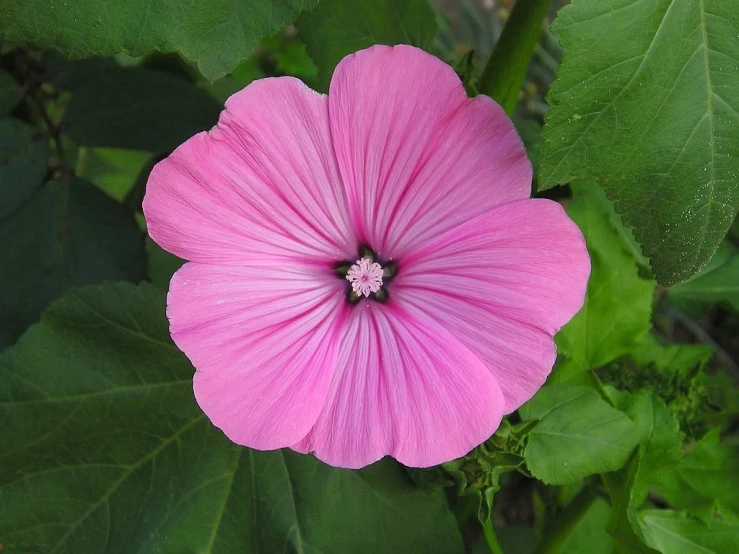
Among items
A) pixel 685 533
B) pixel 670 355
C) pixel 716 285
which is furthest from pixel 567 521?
pixel 716 285

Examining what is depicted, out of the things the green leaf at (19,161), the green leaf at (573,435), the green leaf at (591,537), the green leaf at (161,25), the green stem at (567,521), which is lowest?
the green leaf at (591,537)

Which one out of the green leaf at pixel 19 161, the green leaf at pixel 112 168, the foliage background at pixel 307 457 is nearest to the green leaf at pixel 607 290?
the foliage background at pixel 307 457

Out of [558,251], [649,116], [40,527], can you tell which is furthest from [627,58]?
[40,527]

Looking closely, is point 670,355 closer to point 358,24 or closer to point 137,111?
point 358,24

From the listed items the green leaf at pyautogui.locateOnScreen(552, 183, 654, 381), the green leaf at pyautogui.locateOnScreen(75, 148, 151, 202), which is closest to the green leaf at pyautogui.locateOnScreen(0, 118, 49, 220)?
the green leaf at pyautogui.locateOnScreen(75, 148, 151, 202)

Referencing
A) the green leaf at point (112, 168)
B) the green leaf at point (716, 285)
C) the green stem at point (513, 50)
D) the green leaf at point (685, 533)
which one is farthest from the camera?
the green leaf at point (112, 168)

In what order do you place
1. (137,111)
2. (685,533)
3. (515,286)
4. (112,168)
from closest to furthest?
1. (515,286)
2. (685,533)
3. (137,111)
4. (112,168)

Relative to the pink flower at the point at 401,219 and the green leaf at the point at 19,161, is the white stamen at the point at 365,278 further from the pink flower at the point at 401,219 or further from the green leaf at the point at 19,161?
the green leaf at the point at 19,161

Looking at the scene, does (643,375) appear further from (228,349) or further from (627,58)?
(228,349)

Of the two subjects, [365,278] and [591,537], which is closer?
[365,278]
